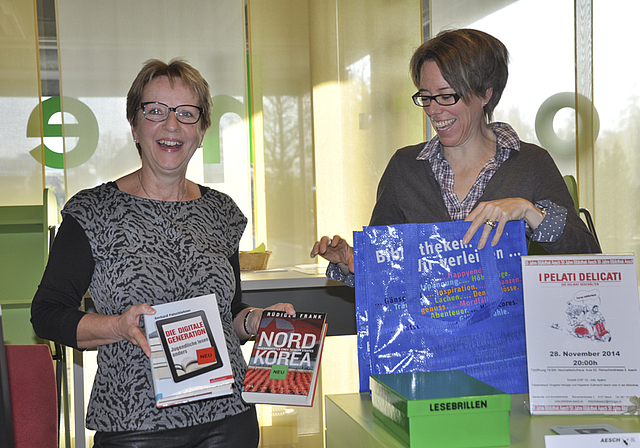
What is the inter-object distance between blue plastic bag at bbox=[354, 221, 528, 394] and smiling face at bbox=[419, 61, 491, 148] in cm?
40

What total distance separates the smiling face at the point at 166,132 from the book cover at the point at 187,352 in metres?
0.37

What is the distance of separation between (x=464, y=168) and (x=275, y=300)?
1.46 metres

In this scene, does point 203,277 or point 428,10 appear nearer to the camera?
point 203,277

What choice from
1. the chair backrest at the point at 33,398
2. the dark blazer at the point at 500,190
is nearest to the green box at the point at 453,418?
the dark blazer at the point at 500,190

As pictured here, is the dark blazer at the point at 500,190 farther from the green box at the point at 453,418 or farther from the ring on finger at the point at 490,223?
the green box at the point at 453,418

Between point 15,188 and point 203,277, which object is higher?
point 15,188

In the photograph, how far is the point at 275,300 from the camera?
2.81 meters

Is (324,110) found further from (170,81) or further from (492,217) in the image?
(492,217)

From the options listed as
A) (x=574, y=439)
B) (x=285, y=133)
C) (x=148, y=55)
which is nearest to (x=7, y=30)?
(x=148, y=55)

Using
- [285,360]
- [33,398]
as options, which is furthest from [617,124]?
[33,398]

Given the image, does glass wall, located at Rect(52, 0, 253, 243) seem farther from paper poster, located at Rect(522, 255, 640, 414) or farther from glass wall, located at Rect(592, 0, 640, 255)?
paper poster, located at Rect(522, 255, 640, 414)

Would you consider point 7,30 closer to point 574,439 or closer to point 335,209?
point 335,209

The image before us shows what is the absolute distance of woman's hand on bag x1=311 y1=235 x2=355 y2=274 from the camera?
146 centimetres

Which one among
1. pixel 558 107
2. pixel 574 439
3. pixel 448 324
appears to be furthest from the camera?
pixel 558 107
